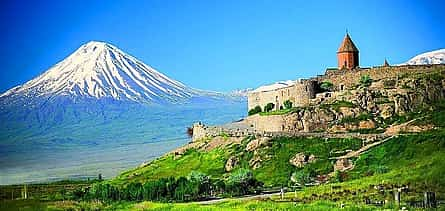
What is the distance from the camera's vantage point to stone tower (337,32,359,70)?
24.9 m

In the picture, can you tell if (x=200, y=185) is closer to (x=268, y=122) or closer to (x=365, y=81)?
(x=268, y=122)

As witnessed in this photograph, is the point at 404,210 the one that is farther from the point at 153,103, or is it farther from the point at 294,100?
the point at 153,103

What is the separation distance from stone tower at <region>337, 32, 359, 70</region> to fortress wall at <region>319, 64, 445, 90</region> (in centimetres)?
146

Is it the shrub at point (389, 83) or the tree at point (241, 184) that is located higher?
the shrub at point (389, 83)

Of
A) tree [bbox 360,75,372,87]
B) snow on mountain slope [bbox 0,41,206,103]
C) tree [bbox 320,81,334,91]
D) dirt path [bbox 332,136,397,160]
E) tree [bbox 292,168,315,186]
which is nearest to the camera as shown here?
tree [bbox 292,168,315,186]

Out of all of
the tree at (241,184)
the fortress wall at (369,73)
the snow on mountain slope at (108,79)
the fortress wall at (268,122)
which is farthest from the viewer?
the snow on mountain slope at (108,79)

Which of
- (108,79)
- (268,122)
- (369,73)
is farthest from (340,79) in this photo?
(108,79)

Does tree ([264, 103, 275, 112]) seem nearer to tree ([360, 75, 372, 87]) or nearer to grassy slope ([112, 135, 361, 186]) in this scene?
tree ([360, 75, 372, 87])

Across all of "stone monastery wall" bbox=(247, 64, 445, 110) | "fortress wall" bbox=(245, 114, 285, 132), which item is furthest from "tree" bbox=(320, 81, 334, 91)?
"fortress wall" bbox=(245, 114, 285, 132)

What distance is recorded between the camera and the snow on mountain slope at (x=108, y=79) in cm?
6981

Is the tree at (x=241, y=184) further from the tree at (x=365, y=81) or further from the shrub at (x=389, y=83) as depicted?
the tree at (x=365, y=81)

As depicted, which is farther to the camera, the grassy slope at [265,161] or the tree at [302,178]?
the grassy slope at [265,161]

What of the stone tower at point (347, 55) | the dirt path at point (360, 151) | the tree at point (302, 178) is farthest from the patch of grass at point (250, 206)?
the stone tower at point (347, 55)

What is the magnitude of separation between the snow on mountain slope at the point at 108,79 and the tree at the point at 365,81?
46.3m
